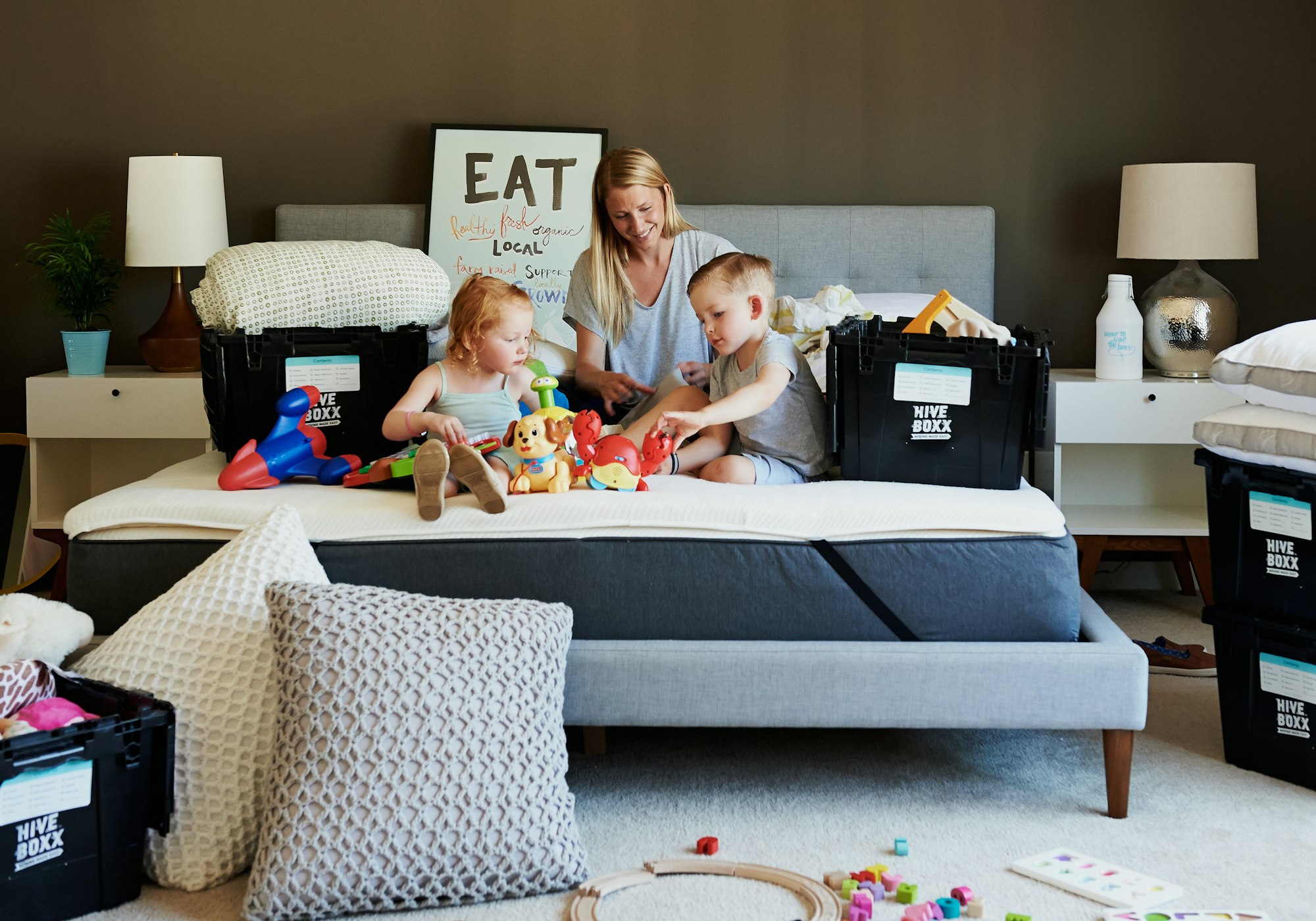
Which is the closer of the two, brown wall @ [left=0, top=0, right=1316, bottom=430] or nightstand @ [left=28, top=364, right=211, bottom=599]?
nightstand @ [left=28, top=364, right=211, bottom=599]

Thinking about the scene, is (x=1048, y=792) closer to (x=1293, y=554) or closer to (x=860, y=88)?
(x=1293, y=554)

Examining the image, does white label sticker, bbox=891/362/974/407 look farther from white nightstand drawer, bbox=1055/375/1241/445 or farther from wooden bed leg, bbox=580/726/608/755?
white nightstand drawer, bbox=1055/375/1241/445

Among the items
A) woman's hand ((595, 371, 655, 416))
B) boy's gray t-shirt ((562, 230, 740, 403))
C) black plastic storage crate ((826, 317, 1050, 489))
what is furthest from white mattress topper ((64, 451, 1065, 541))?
boy's gray t-shirt ((562, 230, 740, 403))

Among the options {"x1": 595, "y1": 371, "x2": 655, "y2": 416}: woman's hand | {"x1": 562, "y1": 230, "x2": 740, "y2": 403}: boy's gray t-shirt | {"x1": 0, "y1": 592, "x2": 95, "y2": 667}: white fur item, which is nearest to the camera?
{"x1": 0, "y1": 592, "x2": 95, "y2": 667}: white fur item

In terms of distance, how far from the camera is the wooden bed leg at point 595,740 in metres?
2.20

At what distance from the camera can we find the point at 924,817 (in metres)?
1.94

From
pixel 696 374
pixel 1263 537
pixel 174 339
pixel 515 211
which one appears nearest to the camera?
pixel 1263 537

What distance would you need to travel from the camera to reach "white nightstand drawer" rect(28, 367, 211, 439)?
3.32m

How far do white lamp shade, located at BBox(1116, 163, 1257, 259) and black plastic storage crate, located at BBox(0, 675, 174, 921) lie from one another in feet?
9.18

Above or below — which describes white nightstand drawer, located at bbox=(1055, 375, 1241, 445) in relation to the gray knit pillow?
above

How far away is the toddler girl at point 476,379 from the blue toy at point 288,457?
130mm

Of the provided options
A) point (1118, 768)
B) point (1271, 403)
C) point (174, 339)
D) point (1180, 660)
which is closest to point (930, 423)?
point (1271, 403)

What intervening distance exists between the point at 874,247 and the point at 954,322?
48.2 inches

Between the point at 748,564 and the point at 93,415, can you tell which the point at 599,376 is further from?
the point at 93,415
